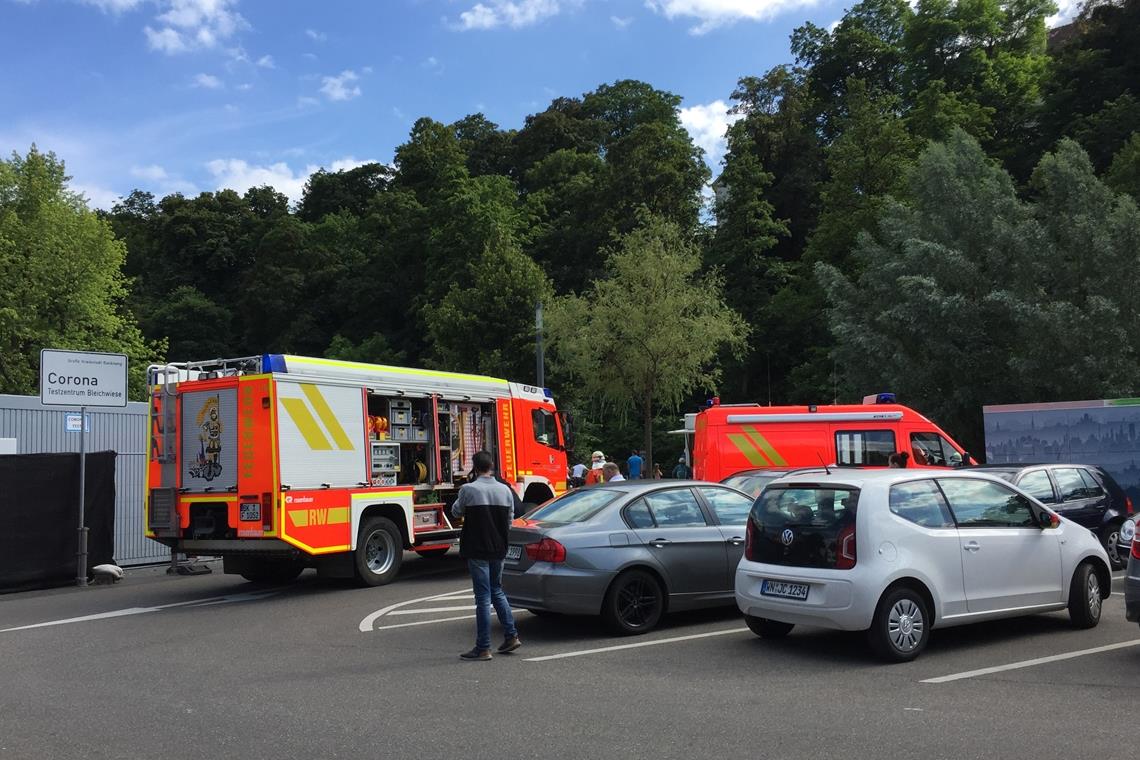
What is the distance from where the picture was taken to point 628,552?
958 centimetres

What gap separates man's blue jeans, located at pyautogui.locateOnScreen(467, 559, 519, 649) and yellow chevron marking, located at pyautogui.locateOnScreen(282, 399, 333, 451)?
543 cm

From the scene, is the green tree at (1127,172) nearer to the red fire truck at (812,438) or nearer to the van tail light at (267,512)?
the red fire truck at (812,438)

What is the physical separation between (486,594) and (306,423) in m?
5.64

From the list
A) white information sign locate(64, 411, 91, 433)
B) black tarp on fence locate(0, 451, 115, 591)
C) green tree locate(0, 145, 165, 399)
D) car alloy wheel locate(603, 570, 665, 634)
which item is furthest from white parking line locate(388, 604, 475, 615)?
green tree locate(0, 145, 165, 399)

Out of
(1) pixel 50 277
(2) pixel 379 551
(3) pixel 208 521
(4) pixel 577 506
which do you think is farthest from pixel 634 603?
(1) pixel 50 277

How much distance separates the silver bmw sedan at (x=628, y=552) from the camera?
9.41 meters

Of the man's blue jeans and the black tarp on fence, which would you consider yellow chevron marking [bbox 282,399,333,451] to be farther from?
the man's blue jeans

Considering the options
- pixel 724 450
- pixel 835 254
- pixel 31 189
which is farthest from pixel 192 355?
pixel 724 450

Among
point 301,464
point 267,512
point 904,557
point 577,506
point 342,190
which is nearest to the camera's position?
point 904,557

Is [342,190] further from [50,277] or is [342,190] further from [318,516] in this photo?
[318,516]

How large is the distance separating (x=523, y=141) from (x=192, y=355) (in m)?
28.4

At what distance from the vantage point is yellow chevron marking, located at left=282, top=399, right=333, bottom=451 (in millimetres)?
13305

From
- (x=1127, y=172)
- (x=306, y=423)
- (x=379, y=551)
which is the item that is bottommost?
(x=379, y=551)

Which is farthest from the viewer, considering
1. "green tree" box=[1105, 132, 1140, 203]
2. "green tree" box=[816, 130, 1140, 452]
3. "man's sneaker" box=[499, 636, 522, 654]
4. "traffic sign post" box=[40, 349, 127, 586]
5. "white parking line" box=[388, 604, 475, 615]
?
"green tree" box=[1105, 132, 1140, 203]
